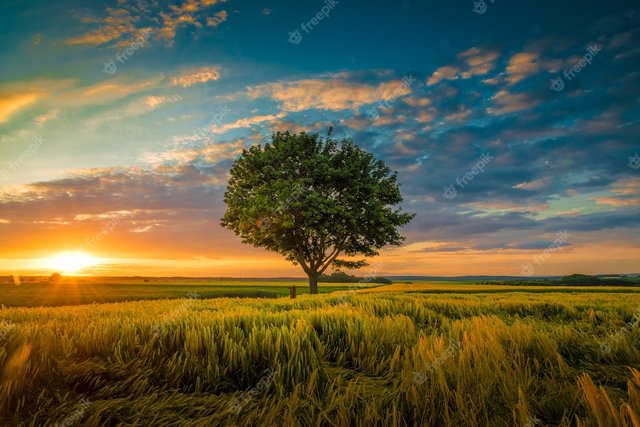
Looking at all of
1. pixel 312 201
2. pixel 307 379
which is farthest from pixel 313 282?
pixel 307 379

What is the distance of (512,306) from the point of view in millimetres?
9172

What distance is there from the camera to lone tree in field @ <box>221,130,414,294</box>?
25656 mm

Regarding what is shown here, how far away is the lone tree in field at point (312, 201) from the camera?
2566 centimetres

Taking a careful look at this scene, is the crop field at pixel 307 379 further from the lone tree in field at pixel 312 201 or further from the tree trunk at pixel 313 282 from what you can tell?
the tree trunk at pixel 313 282

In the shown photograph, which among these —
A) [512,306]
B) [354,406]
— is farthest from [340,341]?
[512,306]

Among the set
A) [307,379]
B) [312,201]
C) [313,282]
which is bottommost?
[313,282]

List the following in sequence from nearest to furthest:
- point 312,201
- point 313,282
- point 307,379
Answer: point 307,379 < point 312,201 < point 313,282

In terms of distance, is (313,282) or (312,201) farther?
(313,282)

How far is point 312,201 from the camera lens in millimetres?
25219

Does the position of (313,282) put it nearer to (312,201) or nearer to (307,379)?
(312,201)

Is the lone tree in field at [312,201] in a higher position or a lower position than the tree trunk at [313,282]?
higher

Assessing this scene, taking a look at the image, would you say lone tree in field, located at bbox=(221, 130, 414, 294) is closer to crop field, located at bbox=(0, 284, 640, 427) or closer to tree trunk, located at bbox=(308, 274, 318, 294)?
tree trunk, located at bbox=(308, 274, 318, 294)

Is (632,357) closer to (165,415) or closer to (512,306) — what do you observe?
(165,415)

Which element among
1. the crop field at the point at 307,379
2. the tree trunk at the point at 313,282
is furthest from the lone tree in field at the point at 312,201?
the crop field at the point at 307,379
